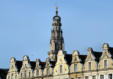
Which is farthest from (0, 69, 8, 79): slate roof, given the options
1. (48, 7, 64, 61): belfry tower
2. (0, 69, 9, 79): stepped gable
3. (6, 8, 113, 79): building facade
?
(48, 7, 64, 61): belfry tower

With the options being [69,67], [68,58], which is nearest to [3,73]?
[68,58]

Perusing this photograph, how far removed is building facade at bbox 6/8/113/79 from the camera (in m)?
88.8

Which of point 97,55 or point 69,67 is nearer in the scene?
point 97,55

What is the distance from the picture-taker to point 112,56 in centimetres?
8738

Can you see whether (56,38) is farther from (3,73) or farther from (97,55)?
(97,55)

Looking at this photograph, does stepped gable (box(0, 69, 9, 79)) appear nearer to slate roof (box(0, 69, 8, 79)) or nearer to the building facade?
slate roof (box(0, 69, 8, 79))

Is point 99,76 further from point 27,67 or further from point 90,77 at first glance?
point 27,67

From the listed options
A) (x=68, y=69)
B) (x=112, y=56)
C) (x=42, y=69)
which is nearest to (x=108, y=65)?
(x=112, y=56)

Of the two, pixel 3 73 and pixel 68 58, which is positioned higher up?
pixel 3 73

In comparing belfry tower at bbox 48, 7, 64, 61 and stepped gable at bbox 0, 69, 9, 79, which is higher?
belfry tower at bbox 48, 7, 64, 61

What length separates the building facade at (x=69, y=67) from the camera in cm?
8875

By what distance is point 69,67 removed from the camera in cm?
9800

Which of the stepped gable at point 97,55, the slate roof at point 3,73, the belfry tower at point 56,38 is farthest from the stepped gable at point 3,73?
the belfry tower at point 56,38

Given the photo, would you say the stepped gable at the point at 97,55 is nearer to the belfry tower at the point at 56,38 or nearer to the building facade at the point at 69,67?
the building facade at the point at 69,67
